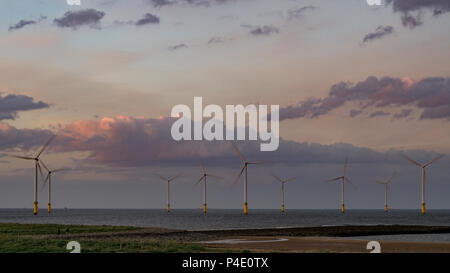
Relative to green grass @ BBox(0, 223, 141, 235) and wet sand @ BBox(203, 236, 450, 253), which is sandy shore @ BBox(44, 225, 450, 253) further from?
green grass @ BBox(0, 223, 141, 235)

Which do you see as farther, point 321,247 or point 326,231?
point 326,231

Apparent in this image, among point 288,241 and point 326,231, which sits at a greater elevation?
point 288,241

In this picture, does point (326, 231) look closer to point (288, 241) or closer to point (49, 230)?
point (288, 241)

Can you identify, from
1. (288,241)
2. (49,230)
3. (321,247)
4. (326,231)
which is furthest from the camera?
(49,230)

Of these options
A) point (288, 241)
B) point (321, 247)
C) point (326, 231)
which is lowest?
point (326, 231)

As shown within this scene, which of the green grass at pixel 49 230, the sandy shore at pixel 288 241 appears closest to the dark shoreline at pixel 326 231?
the sandy shore at pixel 288 241

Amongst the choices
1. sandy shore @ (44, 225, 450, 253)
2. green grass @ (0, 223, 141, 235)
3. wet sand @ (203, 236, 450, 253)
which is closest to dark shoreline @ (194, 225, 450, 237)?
sandy shore @ (44, 225, 450, 253)

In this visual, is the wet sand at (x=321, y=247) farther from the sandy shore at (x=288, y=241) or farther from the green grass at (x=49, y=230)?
the green grass at (x=49, y=230)

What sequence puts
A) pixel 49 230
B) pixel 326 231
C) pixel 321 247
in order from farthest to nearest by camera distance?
pixel 49 230
pixel 326 231
pixel 321 247

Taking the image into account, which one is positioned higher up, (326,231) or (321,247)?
(321,247)

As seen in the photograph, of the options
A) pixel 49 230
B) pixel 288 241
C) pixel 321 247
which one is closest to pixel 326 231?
pixel 288 241

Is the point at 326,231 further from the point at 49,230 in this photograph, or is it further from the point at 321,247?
the point at 49,230
